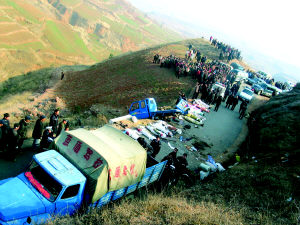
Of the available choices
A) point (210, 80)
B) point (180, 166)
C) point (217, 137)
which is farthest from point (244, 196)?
point (210, 80)

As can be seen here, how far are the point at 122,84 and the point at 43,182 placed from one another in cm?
2384

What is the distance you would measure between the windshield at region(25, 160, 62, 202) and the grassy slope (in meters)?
17.6

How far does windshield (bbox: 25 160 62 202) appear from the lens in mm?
6723

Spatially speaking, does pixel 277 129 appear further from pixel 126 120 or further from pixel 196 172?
pixel 126 120

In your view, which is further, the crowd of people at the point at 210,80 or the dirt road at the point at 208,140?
the crowd of people at the point at 210,80

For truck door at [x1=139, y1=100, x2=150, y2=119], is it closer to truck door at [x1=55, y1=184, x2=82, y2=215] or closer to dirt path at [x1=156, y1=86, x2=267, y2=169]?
dirt path at [x1=156, y1=86, x2=267, y2=169]

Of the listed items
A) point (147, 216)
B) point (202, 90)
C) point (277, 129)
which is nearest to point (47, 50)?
point (202, 90)

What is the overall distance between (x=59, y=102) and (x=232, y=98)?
1834 centimetres

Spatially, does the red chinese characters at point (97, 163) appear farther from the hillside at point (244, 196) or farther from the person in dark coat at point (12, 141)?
the person in dark coat at point (12, 141)

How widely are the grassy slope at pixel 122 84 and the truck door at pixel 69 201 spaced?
1774cm

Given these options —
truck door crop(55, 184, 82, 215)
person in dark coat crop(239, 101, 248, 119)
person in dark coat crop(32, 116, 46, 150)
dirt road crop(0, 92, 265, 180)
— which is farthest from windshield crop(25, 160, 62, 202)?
person in dark coat crop(239, 101, 248, 119)

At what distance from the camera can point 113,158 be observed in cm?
767

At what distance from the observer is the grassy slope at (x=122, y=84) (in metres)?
26.2

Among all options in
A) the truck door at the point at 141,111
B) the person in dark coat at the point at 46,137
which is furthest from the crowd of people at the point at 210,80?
the person in dark coat at the point at 46,137
